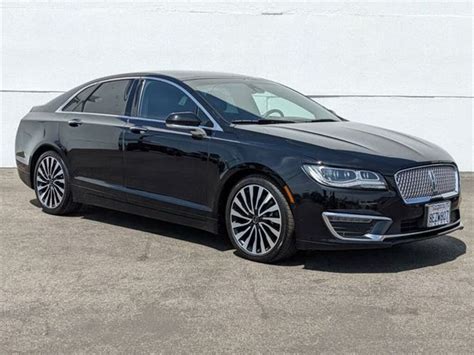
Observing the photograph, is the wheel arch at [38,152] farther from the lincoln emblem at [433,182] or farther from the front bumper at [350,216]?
the lincoln emblem at [433,182]

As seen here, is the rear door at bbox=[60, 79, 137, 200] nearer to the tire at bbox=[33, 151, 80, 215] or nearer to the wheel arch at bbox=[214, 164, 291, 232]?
the tire at bbox=[33, 151, 80, 215]

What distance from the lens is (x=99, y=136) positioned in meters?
7.27

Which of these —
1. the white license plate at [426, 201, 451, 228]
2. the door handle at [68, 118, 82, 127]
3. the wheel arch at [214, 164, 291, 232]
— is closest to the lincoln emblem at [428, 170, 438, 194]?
the white license plate at [426, 201, 451, 228]

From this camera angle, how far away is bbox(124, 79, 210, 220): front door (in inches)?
250

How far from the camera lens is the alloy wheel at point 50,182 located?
778 cm

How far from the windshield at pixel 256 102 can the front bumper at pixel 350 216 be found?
3.66 ft

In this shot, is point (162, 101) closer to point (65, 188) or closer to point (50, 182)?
point (65, 188)

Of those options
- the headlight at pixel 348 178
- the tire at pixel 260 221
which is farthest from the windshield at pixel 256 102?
the headlight at pixel 348 178

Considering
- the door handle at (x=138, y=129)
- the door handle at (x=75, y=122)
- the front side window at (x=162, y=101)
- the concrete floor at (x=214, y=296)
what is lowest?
the concrete floor at (x=214, y=296)

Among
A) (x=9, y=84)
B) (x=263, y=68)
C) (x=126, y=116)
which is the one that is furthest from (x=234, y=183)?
(x=9, y=84)

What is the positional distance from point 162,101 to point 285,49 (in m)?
5.22

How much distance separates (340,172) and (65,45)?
7372mm

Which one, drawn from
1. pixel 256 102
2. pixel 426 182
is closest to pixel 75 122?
pixel 256 102

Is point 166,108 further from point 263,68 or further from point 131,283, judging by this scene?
point 263,68
